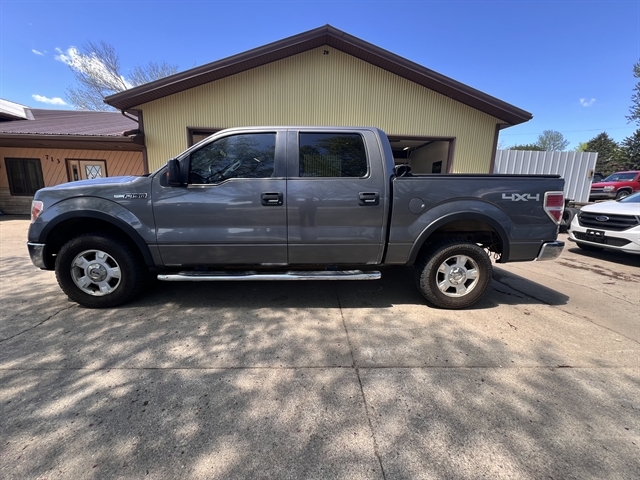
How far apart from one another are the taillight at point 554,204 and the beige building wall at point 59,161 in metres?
13.4

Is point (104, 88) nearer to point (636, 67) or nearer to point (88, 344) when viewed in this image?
point (88, 344)

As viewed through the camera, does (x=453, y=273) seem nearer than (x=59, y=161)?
Yes

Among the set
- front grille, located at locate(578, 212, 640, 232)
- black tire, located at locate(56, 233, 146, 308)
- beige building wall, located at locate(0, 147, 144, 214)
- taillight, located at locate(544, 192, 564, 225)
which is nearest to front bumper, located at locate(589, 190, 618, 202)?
front grille, located at locate(578, 212, 640, 232)

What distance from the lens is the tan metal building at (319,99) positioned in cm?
852

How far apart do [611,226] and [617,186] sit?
48.1ft

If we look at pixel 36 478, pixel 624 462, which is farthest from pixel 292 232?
pixel 624 462

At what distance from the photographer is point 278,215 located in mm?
3398

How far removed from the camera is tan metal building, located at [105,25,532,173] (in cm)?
852

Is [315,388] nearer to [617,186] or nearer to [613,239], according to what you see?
[613,239]

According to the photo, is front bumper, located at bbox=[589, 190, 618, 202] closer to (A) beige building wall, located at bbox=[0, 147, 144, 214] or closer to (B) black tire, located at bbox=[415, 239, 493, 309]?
(B) black tire, located at bbox=[415, 239, 493, 309]

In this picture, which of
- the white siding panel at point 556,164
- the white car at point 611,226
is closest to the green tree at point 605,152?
the white siding panel at point 556,164

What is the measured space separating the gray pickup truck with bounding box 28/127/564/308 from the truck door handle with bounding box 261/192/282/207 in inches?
0.5

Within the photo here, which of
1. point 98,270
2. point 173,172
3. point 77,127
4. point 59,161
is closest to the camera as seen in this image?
point 173,172

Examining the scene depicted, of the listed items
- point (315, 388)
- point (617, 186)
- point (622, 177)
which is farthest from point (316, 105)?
point (622, 177)
